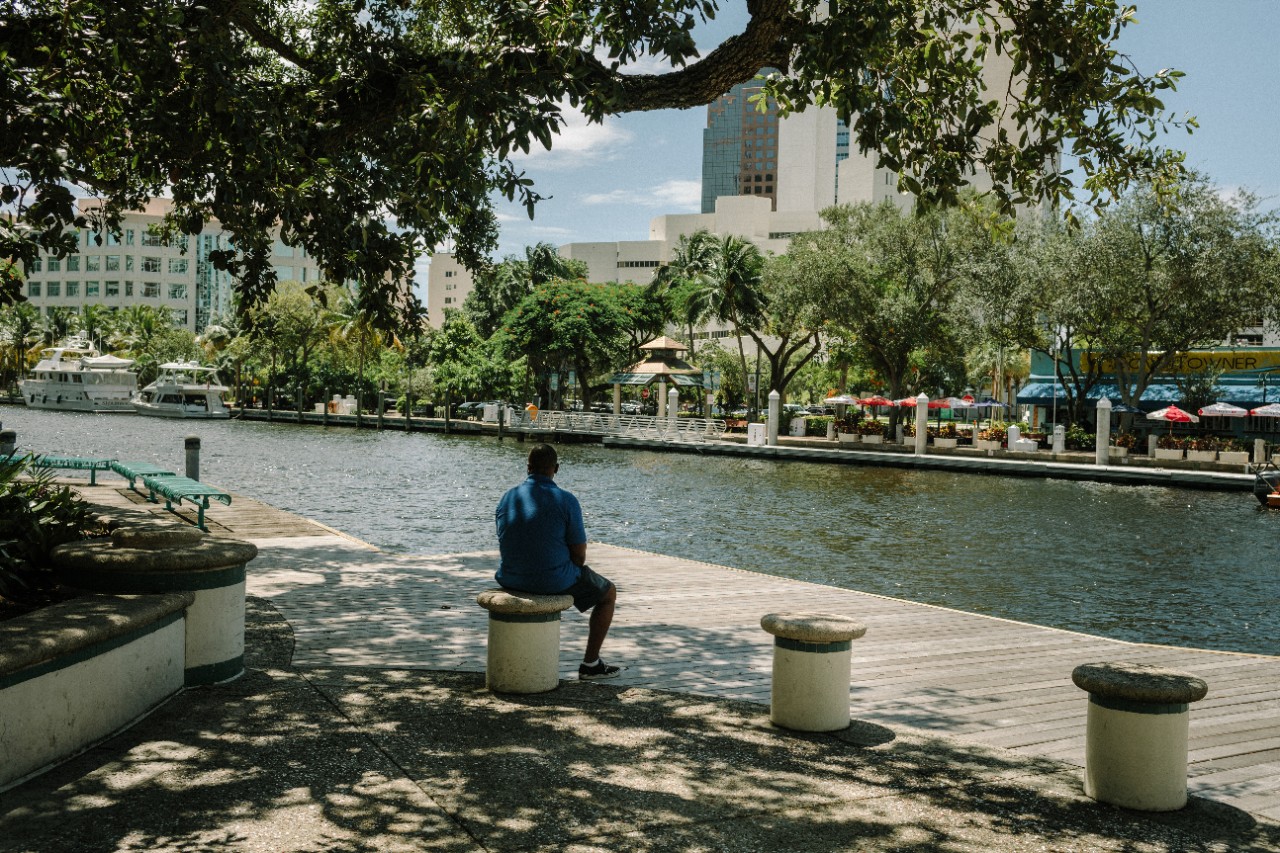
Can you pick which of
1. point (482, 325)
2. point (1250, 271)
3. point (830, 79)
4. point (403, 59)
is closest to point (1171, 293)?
point (1250, 271)

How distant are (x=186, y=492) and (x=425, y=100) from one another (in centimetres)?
929

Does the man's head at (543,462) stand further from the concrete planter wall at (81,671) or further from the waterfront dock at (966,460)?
the waterfront dock at (966,460)

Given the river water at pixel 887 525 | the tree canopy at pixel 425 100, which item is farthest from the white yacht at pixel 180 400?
the tree canopy at pixel 425 100

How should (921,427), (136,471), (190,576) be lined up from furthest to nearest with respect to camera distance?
(921,427), (136,471), (190,576)

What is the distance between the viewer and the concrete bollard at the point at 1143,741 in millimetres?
4789

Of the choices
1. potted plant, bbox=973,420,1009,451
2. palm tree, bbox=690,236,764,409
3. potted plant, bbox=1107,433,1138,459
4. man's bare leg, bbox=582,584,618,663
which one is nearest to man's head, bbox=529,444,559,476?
man's bare leg, bbox=582,584,618,663

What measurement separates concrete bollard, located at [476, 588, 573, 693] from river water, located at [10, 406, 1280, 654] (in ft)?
15.0

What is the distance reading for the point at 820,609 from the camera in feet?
33.4

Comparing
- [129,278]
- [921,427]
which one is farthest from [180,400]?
[921,427]

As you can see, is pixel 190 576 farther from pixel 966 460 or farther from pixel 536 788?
pixel 966 460

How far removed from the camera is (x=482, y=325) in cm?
8481

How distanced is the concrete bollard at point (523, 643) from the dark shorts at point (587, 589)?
1.04 feet

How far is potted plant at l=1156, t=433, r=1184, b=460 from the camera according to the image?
40.3 metres

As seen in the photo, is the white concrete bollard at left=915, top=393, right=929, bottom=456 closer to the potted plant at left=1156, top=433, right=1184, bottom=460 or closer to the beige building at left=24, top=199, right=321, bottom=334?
the potted plant at left=1156, top=433, right=1184, bottom=460
